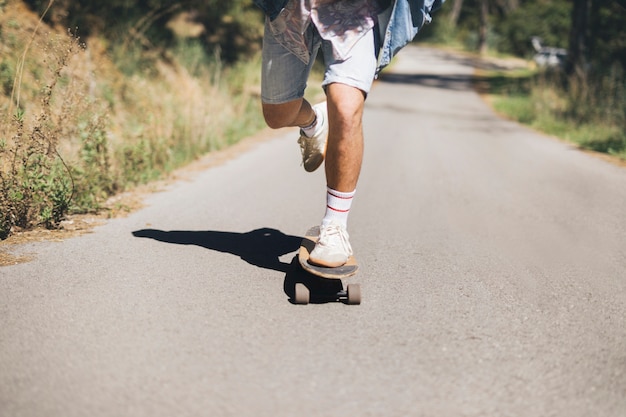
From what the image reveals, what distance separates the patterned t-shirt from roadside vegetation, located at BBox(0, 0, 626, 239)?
1426mm

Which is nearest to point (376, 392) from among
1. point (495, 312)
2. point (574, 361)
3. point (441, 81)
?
point (574, 361)

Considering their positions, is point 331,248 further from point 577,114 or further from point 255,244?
point 577,114

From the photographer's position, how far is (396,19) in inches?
109

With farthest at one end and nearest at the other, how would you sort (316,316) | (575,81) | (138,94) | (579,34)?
(579,34) → (575,81) → (138,94) → (316,316)

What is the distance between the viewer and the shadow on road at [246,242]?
3.20 metres

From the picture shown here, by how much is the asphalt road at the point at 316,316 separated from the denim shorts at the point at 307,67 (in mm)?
873

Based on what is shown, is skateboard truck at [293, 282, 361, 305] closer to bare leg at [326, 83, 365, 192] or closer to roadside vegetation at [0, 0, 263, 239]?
bare leg at [326, 83, 365, 192]

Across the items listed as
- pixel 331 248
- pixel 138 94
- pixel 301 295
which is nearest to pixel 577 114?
pixel 138 94

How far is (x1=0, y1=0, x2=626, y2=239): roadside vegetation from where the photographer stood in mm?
3570

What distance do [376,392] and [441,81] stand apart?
76.3 ft

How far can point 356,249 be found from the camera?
11.5 ft

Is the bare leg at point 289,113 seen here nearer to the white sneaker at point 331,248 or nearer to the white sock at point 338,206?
the white sock at point 338,206

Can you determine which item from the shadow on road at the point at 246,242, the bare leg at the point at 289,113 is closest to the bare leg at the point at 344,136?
the bare leg at the point at 289,113

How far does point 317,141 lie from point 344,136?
0.74 meters
